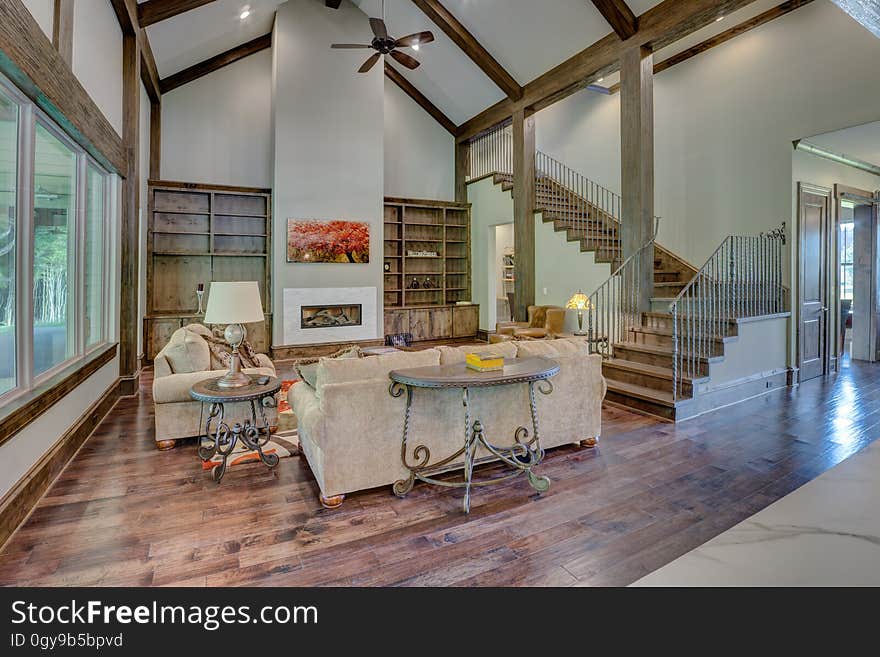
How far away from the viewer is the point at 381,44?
6.29 metres

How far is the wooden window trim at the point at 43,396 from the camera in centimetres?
264

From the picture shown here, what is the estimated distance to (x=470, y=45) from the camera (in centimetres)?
832

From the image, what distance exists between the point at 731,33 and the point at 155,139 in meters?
8.54

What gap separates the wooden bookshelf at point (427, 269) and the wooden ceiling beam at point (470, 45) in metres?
2.59

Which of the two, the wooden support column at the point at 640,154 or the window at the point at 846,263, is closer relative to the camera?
the wooden support column at the point at 640,154

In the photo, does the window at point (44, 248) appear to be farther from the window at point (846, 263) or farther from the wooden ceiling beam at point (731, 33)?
the window at point (846, 263)

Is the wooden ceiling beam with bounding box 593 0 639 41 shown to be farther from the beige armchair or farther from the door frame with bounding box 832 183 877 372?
the beige armchair

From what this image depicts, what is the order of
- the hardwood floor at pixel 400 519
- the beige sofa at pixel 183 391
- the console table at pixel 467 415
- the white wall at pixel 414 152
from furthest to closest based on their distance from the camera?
the white wall at pixel 414 152, the beige sofa at pixel 183 391, the console table at pixel 467 415, the hardwood floor at pixel 400 519

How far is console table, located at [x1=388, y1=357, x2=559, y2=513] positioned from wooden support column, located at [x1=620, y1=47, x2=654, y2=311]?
363 centimetres

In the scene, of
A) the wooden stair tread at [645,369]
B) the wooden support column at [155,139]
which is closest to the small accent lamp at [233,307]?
the wooden stair tread at [645,369]

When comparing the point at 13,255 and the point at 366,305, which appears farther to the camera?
the point at 366,305
